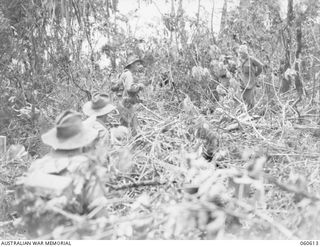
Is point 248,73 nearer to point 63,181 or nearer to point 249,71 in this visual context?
point 249,71

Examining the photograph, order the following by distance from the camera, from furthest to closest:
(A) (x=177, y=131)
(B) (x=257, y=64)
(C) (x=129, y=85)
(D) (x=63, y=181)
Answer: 1. (B) (x=257, y=64)
2. (C) (x=129, y=85)
3. (A) (x=177, y=131)
4. (D) (x=63, y=181)

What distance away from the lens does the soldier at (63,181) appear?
3117 millimetres

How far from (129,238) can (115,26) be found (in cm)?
854

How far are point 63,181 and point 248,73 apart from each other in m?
5.87

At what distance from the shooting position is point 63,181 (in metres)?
3.13

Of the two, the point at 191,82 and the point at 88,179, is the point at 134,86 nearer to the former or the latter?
the point at 191,82

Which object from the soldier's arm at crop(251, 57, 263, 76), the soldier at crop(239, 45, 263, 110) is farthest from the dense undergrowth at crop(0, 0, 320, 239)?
the soldier's arm at crop(251, 57, 263, 76)

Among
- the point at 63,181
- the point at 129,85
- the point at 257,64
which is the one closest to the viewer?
the point at 63,181

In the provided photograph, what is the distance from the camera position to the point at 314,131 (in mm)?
6445

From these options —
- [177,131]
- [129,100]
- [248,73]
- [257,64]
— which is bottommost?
[177,131]

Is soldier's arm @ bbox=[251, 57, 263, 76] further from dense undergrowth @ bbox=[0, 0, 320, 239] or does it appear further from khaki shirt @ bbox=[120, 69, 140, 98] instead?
khaki shirt @ bbox=[120, 69, 140, 98]

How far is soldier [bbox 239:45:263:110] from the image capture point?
8352 mm

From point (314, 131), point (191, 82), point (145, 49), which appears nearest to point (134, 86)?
point (314, 131)

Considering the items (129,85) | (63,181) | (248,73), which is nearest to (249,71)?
(248,73)
